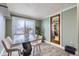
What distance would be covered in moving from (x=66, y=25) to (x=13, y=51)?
3.64 feet

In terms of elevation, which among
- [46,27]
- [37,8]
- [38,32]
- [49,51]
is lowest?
[49,51]

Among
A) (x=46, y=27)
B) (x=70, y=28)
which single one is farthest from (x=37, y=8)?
(x=70, y=28)

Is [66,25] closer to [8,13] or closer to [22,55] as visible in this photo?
[22,55]

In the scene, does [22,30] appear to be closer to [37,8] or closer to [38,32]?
[38,32]

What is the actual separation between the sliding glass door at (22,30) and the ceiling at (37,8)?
0.49 ft

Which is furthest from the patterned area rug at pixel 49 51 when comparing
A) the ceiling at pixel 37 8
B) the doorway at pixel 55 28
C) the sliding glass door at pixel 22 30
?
the ceiling at pixel 37 8

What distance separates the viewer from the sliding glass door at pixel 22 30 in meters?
1.55

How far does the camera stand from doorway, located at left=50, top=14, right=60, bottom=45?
5.52 feet

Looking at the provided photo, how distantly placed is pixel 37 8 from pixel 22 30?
49cm

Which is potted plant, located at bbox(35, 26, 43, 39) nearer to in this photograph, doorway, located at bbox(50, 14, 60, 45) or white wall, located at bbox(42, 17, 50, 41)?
white wall, located at bbox(42, 17, 50, 41)

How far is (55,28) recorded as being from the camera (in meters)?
1.71

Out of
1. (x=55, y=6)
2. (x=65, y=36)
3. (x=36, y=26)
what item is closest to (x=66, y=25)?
(x=65, y=36)

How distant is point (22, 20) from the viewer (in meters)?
1.62

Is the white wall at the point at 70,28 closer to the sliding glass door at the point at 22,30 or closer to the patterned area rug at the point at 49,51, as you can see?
the patterned area rug at the point at 49,51
